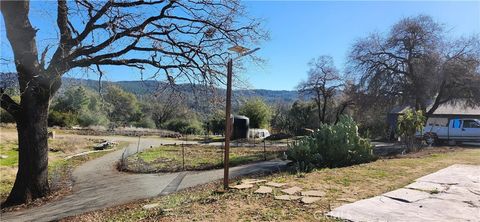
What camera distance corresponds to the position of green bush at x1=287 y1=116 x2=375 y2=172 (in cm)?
1274

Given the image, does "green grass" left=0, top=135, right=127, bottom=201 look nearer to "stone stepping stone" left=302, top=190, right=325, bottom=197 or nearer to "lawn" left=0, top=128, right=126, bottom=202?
"lawn" left=0, top=128, right=126, bottom=202

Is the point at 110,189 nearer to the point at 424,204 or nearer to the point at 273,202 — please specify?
the point at 273,202

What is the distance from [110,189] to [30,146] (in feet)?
8.65

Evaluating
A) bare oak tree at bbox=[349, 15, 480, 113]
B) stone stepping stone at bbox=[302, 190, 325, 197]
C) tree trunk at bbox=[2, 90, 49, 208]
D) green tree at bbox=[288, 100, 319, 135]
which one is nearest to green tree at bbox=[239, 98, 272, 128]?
green tree at bbox=[288, 100, 319, 135]

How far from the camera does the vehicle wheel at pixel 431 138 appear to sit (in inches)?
957

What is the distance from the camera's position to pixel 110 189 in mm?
12805

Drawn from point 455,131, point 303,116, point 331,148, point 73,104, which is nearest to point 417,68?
point 455,131

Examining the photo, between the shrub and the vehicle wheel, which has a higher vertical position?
the shrub

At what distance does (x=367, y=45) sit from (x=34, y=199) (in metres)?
25.3

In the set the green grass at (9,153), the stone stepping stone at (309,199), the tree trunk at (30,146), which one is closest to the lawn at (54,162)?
the green grass at (9,153)

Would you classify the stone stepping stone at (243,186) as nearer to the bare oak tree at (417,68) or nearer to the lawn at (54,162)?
the lawn at (54,162)

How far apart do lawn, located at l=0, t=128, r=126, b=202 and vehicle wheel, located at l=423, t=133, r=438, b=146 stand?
19550 millimetres

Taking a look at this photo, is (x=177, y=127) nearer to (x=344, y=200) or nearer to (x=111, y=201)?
(x=111, y=201)

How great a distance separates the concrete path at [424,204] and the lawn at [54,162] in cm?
1052
